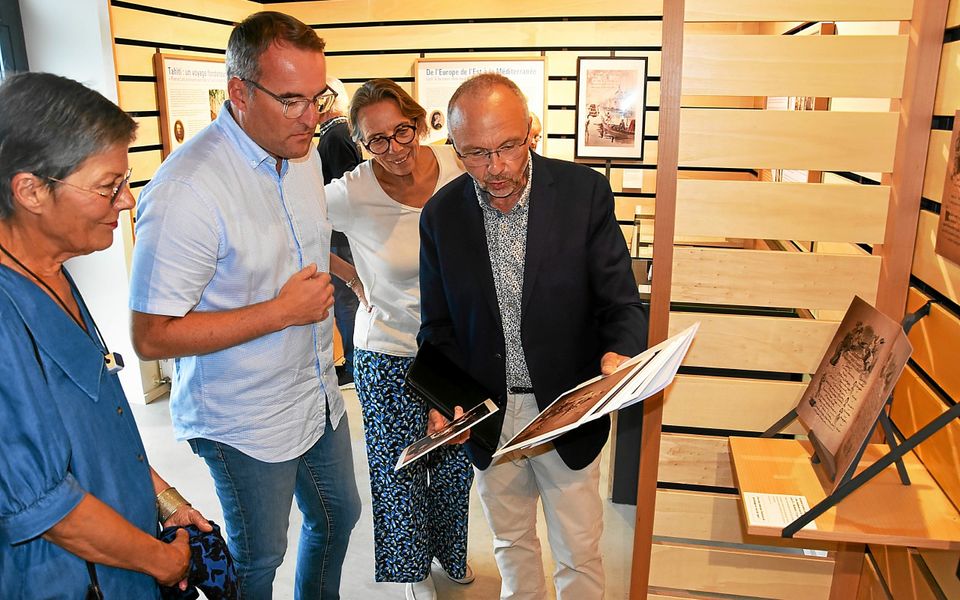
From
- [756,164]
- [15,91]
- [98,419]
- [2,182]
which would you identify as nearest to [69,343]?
[98,419]

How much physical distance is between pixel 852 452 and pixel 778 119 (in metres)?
0.94

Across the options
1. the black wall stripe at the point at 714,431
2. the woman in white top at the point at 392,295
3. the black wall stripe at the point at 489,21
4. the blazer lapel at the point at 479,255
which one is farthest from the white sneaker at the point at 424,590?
the black wall stripe at the point at 489,21

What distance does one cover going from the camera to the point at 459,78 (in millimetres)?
5680

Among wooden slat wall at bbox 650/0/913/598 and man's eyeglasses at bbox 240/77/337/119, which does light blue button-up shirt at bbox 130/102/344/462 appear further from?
wooden slat wall at bbox 650/0/913/598

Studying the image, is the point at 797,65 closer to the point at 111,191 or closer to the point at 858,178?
the point at 858,178


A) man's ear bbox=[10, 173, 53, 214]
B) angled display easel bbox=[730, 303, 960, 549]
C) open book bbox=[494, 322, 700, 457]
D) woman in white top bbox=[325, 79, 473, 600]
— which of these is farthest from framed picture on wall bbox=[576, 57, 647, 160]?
man's ear bbox=[10, 173, 53, 214]

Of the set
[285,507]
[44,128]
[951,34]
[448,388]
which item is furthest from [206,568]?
[951,34]

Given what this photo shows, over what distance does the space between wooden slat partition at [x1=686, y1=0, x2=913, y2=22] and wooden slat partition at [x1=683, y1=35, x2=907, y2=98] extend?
50mm

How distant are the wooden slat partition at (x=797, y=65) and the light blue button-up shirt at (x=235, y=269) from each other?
3.80ft

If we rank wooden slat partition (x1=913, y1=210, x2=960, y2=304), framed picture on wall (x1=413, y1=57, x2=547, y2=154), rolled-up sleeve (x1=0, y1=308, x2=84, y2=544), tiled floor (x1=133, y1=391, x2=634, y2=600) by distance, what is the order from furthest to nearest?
framed picture on wall (x1=413, y1=57, x2=547, y2=154), tiled floor (x1=133, y1=391, x2=634, y2=600), wooden slat partition (x1=913, y1=210, x2=960, y2=304), rolled-up sleeve (x1=0, y1=308, x2=84, y2=544)

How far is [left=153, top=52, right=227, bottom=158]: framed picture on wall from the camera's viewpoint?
4711mm

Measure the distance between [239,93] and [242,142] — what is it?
120mm

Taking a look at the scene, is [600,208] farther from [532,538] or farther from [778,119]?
[532,538]

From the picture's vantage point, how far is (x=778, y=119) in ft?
6.56
